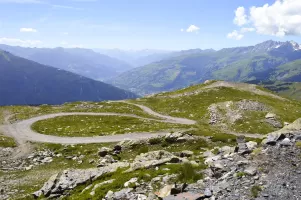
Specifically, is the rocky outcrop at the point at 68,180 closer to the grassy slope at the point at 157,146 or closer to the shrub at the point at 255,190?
the grassy slope at the point at 157,146

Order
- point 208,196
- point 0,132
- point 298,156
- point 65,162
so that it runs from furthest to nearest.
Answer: point 0,132, point 65,162, point 298,156, point 208,196

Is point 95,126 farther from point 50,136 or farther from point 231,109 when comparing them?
point 231,109

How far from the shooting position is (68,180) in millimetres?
29812

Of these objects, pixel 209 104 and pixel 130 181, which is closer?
pixel 130 181

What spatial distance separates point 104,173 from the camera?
2956cm

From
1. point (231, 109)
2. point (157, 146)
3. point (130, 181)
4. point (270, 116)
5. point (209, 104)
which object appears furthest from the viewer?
point (209, 104)

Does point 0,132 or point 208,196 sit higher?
point 208,196

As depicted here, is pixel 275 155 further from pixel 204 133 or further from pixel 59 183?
pixel 204 133

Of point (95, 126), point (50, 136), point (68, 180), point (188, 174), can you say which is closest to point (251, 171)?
point (188, 174)

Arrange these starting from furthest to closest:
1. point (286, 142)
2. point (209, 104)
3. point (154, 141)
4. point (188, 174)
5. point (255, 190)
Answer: point (209, 104) < point (154, 141) < point (286, 142) < point (188, 174) < point (255, 190)

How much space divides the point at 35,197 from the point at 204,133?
34590 mm

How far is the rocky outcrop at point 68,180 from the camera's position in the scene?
2883cm

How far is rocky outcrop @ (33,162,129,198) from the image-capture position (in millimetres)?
28828

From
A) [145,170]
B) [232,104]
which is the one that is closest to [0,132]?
[145,170]
